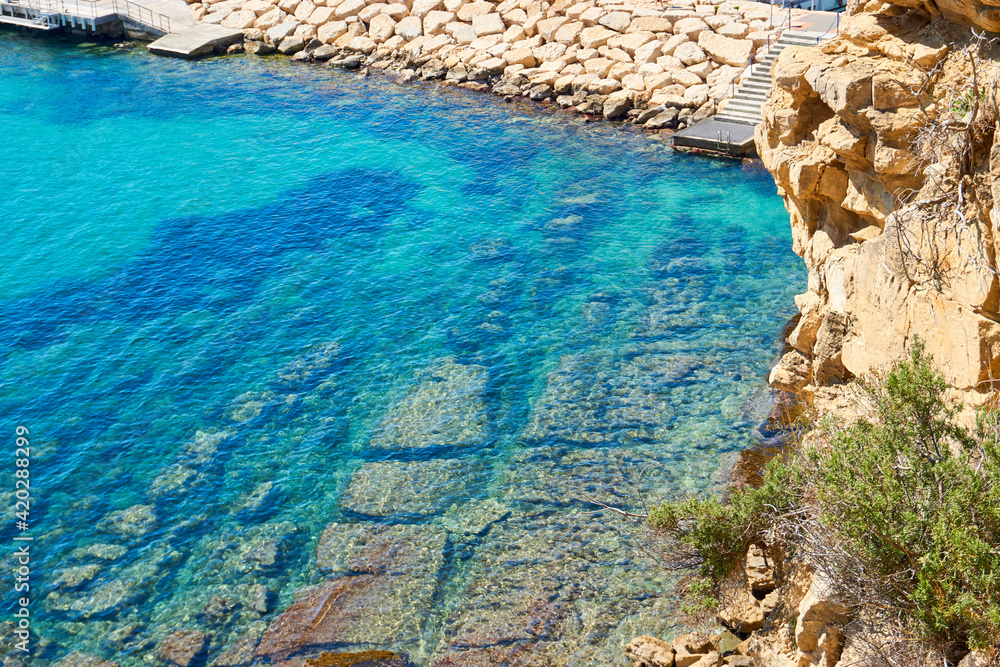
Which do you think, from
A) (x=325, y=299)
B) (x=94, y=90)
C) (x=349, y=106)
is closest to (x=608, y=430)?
(x=325, y=299)

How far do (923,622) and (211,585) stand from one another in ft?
39.8

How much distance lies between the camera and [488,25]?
150 ft

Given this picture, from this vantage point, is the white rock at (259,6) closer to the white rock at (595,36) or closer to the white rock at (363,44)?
the white rock at (363,44)

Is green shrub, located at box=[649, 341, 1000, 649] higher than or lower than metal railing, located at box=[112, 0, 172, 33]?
lower

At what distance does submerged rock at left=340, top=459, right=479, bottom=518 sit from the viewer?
1814 cm

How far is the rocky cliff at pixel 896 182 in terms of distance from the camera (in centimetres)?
1217

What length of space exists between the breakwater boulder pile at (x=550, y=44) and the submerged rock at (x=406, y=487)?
2314 cm

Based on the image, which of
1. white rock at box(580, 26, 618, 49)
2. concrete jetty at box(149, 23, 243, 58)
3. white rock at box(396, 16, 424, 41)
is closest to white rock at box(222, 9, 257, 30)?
concrete jetty at box(149, 23, 243, 58)

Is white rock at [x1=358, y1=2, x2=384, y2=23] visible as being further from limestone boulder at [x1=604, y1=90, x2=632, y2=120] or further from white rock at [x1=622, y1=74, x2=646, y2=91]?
limestone boulder at [x1=604, y1=90, x2=632, y2=120]

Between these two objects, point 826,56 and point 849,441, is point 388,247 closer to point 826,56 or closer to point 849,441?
point 826,56

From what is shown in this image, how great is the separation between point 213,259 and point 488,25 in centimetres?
2351

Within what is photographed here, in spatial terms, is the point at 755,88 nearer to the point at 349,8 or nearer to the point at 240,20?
the point at 349,8

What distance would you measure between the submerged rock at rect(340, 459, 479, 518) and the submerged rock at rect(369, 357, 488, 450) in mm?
760

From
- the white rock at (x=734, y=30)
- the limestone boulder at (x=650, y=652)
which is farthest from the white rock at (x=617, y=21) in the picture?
the limestone boulder at (x=650, y=652)
